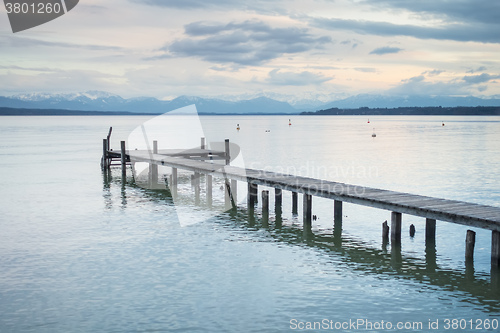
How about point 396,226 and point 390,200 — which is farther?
point 396,226

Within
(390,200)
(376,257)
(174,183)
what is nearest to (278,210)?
(390,200)

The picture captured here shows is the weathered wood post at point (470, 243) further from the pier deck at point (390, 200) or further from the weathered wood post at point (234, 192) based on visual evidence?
the weathered wood post at point (234, 192)

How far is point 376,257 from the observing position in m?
14.0

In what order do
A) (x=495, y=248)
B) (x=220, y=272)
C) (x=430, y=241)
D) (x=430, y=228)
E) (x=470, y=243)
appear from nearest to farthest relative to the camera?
1. (x=495, y=248)
2. (x=220, y=272)
3. (x=470, y=243)
4. (x=430, y=228)
5. (x=430, y=241)

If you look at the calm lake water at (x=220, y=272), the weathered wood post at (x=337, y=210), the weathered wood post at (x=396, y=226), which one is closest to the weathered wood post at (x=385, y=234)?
the calm lake water at (x=220, y=272)

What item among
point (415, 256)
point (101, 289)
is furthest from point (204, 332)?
point (415, 256)

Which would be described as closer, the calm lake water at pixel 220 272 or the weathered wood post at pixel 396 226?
the calm lake water at pixel 220 272

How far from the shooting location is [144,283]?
1182cm

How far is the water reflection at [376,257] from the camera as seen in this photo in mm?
11719

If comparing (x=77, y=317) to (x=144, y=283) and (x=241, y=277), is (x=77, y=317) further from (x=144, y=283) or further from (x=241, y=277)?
(x=241, y=277)

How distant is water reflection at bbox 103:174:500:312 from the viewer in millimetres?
11719

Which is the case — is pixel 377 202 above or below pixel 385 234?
above

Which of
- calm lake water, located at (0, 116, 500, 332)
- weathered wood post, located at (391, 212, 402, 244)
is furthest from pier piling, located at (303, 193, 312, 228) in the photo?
weathered wood post, located at (391, 212, 402, 244)

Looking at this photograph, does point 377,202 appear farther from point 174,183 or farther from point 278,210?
point 174,183
